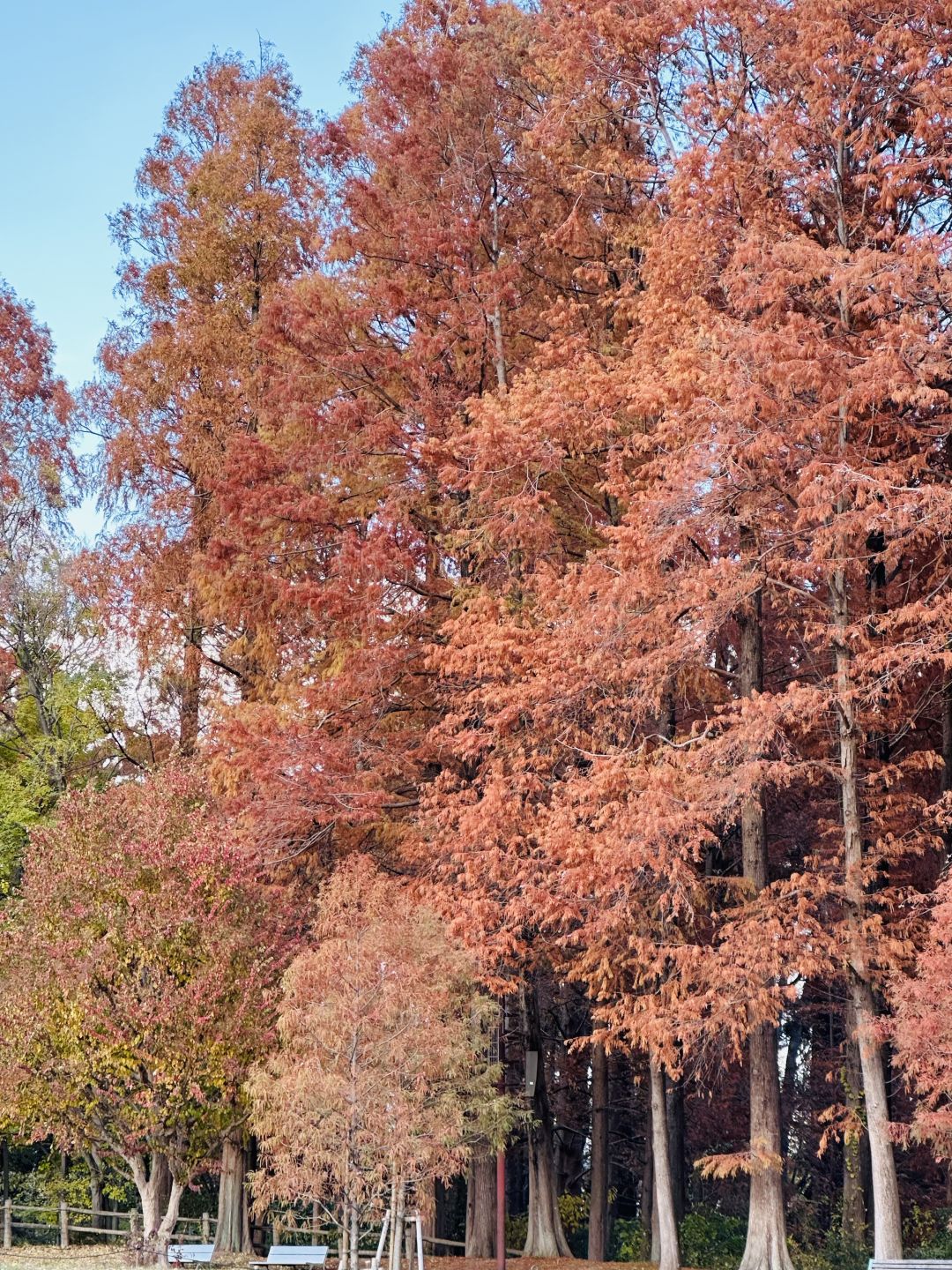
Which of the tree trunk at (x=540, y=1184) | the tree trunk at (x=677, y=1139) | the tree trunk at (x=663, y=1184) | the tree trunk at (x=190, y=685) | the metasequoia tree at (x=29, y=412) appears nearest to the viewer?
the tree trunk at (x=663, y=1184)

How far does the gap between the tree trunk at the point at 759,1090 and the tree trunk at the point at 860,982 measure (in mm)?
1086

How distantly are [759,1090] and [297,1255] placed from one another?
606 centimetres

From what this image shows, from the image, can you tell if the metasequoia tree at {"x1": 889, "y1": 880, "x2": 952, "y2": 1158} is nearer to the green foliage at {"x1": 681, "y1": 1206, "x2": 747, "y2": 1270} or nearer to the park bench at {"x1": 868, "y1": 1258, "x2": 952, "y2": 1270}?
the park bench at {"x1": 868, "y1": 1258, "x2": 952, "y2": 1270}

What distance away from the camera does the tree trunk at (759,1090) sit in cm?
1647

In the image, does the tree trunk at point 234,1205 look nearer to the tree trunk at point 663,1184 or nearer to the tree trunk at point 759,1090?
the tree trunk at point 663,1184

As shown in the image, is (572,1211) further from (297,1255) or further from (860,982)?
(860,982)

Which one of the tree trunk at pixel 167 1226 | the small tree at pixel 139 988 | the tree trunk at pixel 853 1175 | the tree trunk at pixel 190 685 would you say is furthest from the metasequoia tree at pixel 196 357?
the tree trunk at pixel 853 1175

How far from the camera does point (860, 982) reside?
53.6ft

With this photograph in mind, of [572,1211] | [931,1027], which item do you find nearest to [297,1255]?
[931,1027]

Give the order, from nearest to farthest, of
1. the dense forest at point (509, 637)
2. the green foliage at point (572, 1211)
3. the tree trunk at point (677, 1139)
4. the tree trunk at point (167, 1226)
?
the dense forest at point (509, 637)
the tree trunk at point (167, 1226)
the tree trunk at point (677, 1139)
the green foliage at point (572, 1211)

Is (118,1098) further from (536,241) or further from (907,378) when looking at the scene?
(536,241)

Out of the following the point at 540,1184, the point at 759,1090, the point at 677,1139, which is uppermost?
the point at 759,1090

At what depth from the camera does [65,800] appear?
744 inches

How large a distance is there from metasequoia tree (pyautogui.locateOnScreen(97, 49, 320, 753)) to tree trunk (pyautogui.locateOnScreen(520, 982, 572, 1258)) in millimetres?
7320
